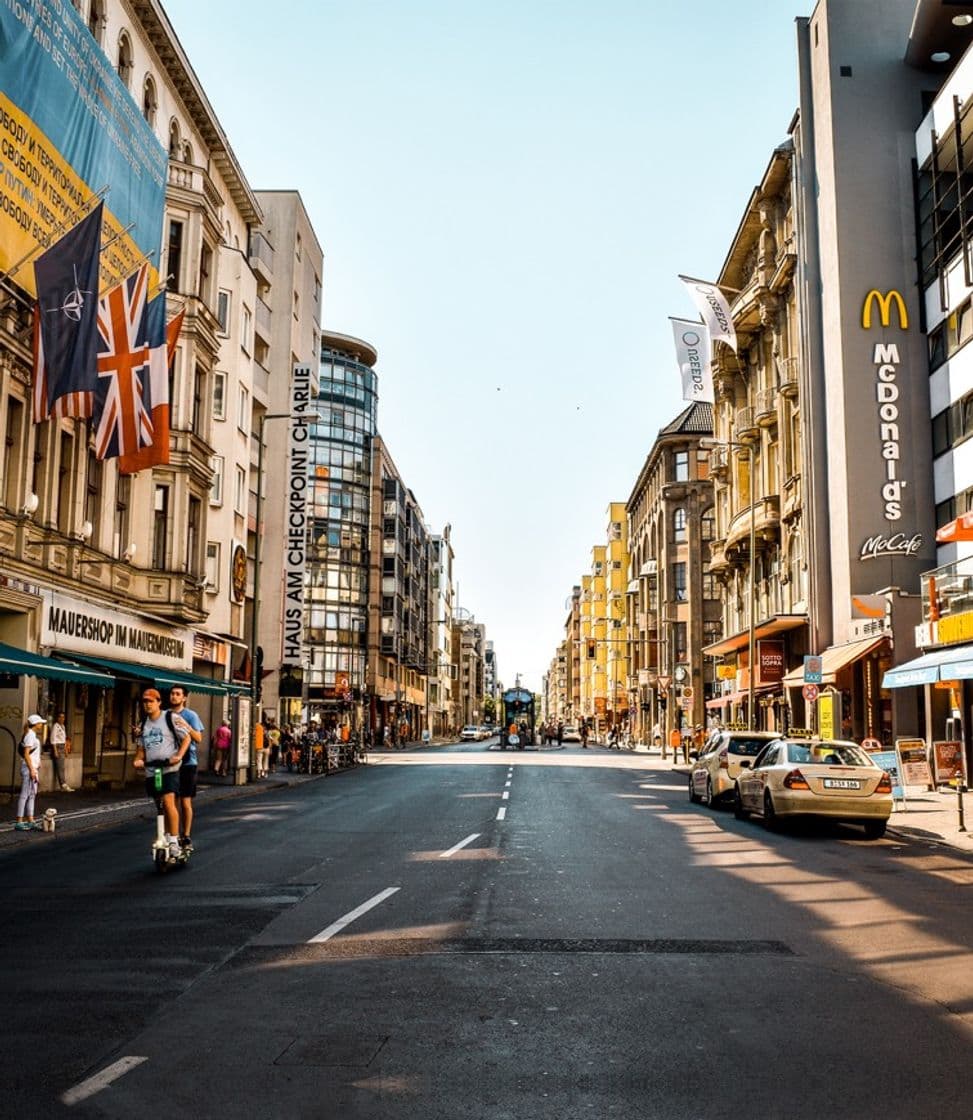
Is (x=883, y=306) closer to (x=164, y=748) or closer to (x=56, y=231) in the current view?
(x=56, y=231)

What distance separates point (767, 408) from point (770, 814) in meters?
33.7

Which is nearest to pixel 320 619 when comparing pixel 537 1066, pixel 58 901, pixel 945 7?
pixel 945 7

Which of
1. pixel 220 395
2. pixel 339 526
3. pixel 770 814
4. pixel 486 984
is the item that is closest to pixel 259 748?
pixel 220 395

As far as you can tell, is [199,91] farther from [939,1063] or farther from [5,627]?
[939,1063]

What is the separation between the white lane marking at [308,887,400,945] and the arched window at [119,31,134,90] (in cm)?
2657

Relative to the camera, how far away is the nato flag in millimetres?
22094

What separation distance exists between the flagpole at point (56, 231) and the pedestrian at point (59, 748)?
971cm

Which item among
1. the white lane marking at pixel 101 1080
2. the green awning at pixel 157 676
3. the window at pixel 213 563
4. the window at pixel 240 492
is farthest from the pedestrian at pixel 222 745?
the white lane marking at pixel 101 1080

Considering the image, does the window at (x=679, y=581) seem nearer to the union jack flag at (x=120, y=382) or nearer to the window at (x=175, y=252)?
the window at (x=175, y=252)

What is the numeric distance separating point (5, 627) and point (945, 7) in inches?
1286

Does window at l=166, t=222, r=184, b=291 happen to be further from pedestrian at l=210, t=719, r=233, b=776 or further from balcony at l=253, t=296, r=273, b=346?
balcony at l=253, t=296, r=273, b=346

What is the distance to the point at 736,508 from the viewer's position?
5625 centimetres

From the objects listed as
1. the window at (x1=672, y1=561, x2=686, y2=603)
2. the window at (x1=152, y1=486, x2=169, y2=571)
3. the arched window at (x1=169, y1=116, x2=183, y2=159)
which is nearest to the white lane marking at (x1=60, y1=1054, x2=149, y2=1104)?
the window at (x1=152, y1=486, x2=169, y2=571)

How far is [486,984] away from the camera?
25.0 ft
